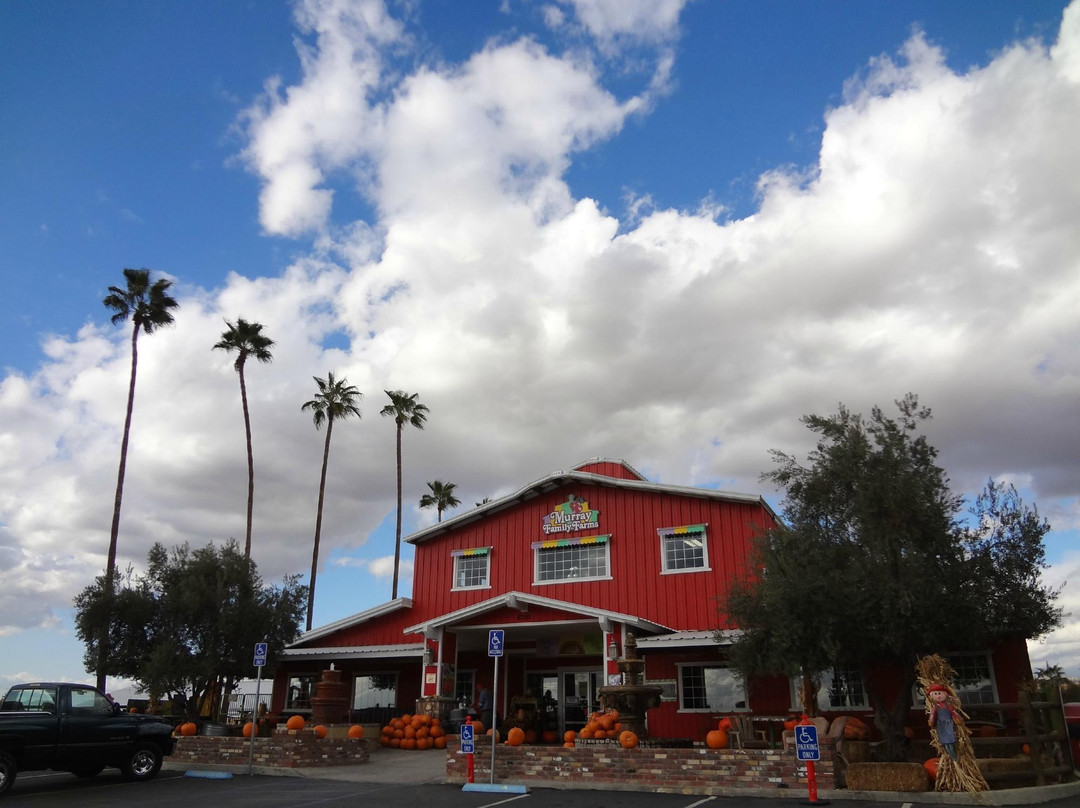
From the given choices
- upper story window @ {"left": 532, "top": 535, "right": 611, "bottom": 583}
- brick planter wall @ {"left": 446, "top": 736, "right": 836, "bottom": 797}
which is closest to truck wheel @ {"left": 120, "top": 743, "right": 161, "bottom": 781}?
brick planter wall @ {"left": 446, "top": 736, "right": 836, "bottom": 797}

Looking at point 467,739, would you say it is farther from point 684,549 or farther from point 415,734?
point 684,549

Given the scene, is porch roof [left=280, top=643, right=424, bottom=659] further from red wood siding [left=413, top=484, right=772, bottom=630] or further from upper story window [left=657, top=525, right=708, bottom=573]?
upper story window [left=657, top=525, right=708, bottom=573]

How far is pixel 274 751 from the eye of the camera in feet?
54.0

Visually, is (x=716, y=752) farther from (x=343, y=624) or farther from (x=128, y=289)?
(x=128, y=289)

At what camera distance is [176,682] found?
69.5 ft

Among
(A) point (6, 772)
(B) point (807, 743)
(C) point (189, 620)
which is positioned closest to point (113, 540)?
(C) point (189, 620)

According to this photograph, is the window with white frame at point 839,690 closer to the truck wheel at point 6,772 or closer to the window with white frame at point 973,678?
the window with white frame at point 973,678

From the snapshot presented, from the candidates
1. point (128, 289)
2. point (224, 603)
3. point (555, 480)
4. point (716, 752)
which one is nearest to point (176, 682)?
point (224, 603)

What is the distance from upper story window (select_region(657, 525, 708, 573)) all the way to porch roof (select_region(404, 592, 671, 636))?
1.94 metres

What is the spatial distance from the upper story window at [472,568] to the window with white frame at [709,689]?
267 inches

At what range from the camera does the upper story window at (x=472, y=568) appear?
81.7 ft

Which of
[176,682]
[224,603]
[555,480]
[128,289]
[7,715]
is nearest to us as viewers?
[7,715]

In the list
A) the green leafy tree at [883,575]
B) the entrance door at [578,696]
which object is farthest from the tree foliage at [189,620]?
the green leafy tree at [883,575]

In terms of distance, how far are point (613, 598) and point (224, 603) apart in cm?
1099
